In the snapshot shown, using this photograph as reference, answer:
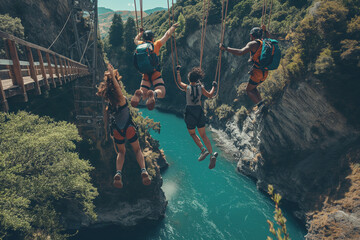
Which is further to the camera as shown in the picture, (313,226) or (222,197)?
(222,197)

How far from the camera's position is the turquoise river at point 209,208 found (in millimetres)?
21344

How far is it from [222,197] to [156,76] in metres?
23.2

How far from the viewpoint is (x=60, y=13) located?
22.5 m

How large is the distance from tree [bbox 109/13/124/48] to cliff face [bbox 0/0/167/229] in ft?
127

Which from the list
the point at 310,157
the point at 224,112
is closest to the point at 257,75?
the point at 310,157

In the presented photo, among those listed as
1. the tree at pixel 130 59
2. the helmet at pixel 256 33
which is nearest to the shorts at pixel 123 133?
the helmet at pixel 256 33

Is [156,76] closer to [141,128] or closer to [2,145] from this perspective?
[2,145]

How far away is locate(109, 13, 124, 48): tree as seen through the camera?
2325 inches

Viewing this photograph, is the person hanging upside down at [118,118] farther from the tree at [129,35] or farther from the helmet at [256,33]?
the tree at [129,35]

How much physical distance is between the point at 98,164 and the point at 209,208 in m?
13.3

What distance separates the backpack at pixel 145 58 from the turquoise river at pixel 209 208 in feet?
66.5

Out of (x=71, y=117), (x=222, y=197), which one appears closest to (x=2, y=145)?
(x=71, y=117)

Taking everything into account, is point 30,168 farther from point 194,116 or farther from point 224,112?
point 224,112

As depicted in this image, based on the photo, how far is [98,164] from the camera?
21.2m
